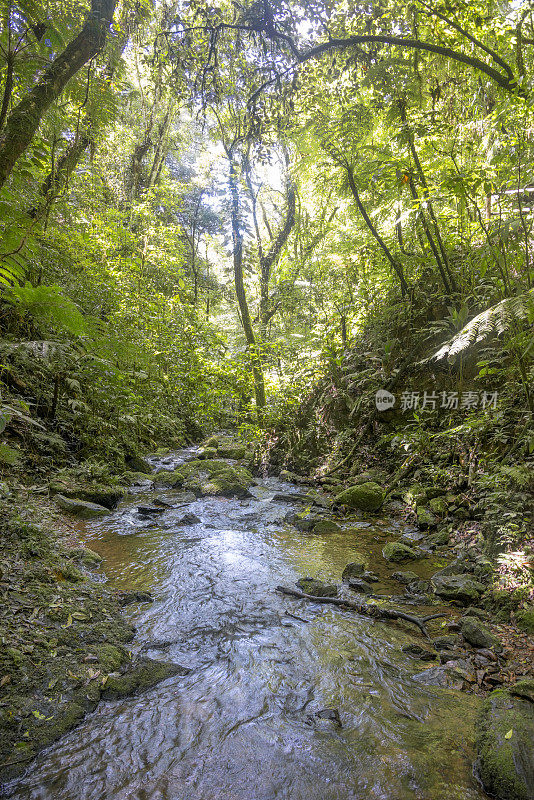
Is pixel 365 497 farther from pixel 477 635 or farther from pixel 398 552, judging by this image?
pixel 477 635

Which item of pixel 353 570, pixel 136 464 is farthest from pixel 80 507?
pixel 353 570

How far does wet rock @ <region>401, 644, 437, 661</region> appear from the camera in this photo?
2875 mm

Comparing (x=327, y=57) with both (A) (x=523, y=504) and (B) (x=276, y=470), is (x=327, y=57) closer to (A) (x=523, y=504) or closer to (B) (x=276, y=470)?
(A) (x=523, y=504)

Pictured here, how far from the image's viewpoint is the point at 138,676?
2600 mm

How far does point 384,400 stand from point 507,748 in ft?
19.3

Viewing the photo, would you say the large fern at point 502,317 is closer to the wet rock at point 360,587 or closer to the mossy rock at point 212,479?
the wet rock at point 360,587

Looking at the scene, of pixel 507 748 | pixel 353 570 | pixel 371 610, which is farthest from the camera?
pixel 353 570

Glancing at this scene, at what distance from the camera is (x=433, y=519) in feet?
16.8

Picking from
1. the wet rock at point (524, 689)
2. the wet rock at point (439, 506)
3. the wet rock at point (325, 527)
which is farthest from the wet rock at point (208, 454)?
the wet rock at point (524, 689)

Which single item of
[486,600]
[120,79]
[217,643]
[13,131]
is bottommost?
[217,643]

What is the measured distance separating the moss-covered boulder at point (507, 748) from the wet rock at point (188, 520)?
445 centimetres

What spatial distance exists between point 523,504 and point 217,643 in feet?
9.86

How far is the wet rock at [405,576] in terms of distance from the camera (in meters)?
4.02

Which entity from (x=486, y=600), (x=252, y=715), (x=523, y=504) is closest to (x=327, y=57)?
(x=523, y=504)
